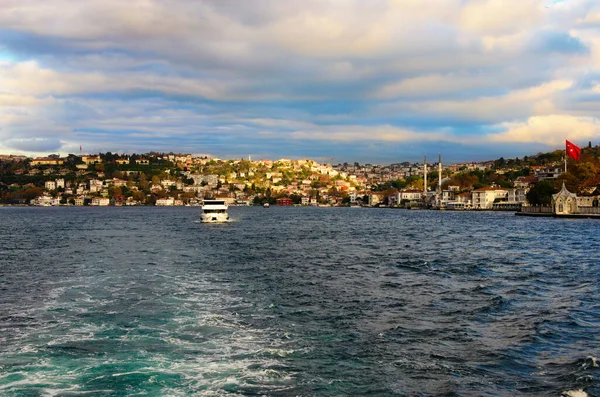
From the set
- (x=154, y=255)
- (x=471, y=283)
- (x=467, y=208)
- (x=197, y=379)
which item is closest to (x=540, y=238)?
(x=471, y=283)

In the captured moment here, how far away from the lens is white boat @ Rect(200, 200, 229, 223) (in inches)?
2591

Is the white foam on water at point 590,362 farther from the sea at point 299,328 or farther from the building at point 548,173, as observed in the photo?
the building at point 548,173

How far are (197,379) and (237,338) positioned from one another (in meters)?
2.85

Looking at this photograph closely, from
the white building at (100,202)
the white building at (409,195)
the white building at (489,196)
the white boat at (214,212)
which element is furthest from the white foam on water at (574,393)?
the white building at (100,202)

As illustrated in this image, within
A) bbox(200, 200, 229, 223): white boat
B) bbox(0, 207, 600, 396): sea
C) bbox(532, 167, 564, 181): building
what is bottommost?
bbox(0, 207, 600, 396): sea

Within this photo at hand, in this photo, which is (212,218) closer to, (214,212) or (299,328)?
(214,212)

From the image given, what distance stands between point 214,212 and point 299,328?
54500 mm

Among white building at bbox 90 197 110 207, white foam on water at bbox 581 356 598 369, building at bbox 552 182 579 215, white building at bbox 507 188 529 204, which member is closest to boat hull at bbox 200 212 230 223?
building at bbox 552 182 579 215

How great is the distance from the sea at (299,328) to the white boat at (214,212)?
1524 inches

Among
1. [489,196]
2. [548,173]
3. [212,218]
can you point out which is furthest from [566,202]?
[548,173]

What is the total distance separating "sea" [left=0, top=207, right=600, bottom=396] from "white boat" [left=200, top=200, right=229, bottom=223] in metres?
38.7

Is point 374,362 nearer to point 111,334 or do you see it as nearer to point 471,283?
point 111,334

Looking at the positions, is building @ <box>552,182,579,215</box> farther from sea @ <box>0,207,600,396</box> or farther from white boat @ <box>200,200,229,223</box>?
sea @ <box>0,207,600,396</box>

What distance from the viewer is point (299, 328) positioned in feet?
A: 43.2
